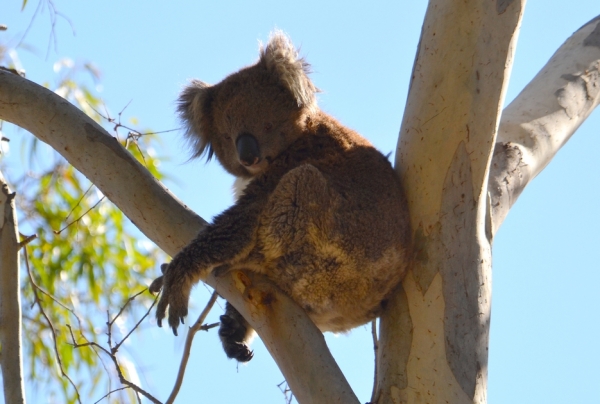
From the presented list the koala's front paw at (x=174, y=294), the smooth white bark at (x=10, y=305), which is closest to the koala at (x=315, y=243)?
the koala's front paw at (x=174, y=294)

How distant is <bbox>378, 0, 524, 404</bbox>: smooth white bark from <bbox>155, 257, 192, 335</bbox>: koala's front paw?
743mm

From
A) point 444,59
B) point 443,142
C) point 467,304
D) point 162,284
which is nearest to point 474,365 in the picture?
point 467,304

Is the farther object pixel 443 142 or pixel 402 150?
pixel 402 150

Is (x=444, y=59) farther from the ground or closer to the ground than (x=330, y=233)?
farther from the ground

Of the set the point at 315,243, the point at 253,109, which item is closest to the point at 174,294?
the point at 315,243

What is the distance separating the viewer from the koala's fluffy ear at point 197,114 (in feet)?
12.3

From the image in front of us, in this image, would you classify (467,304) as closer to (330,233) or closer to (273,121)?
(330,233)

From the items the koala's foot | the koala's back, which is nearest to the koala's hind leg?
the koala's back

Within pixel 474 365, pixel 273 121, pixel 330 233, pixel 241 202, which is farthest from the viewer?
pixel 273 121

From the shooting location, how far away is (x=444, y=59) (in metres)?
2.39

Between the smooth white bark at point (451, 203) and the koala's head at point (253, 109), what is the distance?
3.64ft

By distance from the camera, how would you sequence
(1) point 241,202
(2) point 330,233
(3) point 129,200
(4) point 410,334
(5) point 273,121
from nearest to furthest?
(4) point 410,334, (3) point 129,200, (2) point 330,233, (1) point 241,202, (5) point 273,121

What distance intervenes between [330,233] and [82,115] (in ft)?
3.32

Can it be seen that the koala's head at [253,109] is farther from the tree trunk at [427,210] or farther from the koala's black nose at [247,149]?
the tree trunk at [427,210]
